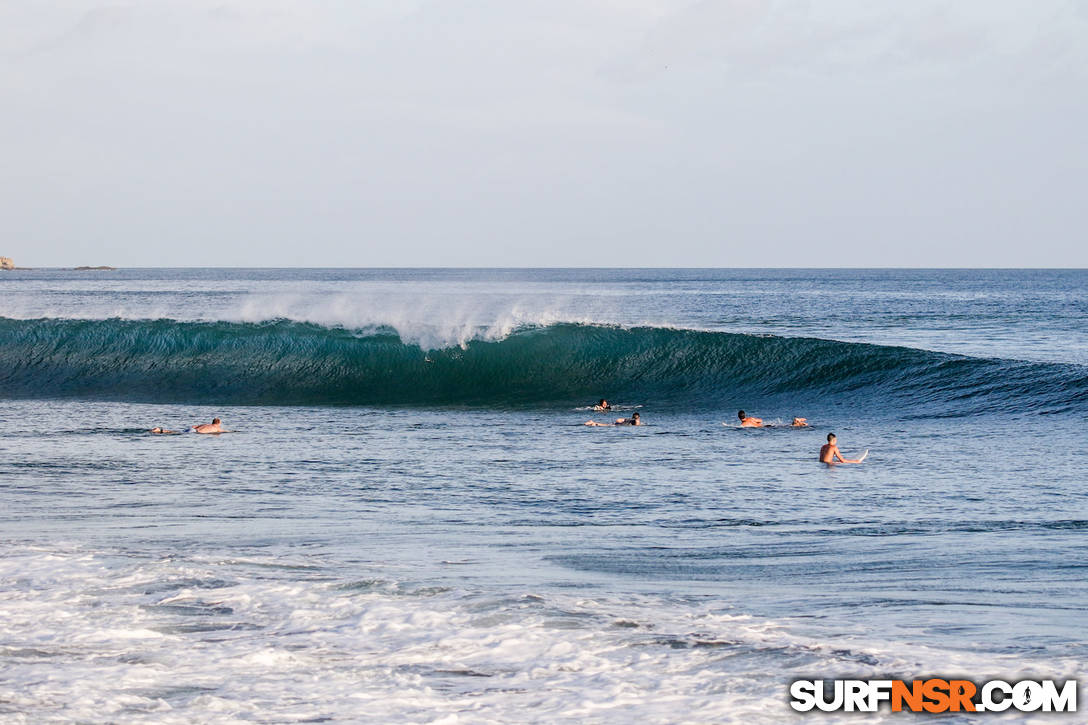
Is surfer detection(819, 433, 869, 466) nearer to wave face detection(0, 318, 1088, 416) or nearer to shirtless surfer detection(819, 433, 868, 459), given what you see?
shirtless surfer detection(819, 433, 868, 459)

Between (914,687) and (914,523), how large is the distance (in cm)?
407

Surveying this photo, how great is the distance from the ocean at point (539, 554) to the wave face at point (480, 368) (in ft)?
0.93

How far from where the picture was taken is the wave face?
68.1 feet

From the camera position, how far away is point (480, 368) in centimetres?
2411

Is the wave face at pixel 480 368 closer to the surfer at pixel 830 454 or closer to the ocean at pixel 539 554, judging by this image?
the ocean at pixel 539 554

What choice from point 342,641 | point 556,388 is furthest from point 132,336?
point 342,641

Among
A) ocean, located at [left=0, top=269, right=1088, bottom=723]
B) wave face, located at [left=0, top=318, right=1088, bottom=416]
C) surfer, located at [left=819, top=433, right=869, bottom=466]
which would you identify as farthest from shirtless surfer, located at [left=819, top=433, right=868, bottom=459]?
wave face, located at [left=0, top=318, right=1088, bottom=416]

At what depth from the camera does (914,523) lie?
8.70 m

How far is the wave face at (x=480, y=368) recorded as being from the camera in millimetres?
20750

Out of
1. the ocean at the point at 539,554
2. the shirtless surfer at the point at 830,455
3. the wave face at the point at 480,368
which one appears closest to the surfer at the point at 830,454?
the shirtless surfer at the point at 830,455

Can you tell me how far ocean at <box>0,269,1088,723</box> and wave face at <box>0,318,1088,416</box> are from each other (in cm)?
28

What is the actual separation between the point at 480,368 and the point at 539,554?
16545mm

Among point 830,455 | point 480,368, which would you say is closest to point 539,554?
point 830,455

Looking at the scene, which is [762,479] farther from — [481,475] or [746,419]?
[746,419]
